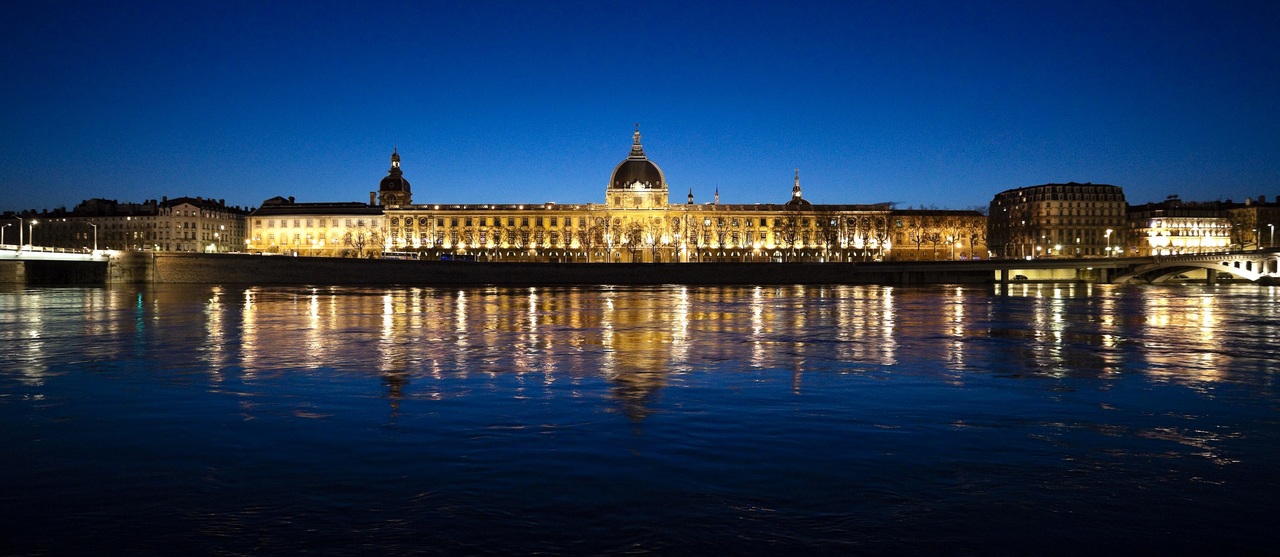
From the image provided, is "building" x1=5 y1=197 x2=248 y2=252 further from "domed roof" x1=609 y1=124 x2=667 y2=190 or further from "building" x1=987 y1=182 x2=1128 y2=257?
"building" x1=987 y1=182 x2=1128 y2=257

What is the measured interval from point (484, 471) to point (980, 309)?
40.3 m

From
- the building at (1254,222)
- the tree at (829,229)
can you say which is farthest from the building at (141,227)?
the building at (1254,222)

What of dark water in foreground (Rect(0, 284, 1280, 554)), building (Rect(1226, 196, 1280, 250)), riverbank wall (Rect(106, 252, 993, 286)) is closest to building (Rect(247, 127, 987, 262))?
building (Rect(1226, 196, 1280, 250))

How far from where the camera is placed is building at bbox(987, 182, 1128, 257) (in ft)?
543

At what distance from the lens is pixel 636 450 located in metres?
10.7

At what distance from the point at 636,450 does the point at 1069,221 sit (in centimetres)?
17056

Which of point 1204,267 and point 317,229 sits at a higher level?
point 317,229

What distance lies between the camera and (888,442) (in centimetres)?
1116

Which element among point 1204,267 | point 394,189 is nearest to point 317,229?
point 394,189

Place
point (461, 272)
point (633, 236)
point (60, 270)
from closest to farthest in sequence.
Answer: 1. point (461, 272)
2. point (60, 270)
3. point (633, 236)

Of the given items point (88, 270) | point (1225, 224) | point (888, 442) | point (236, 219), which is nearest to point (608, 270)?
point (88, 270)

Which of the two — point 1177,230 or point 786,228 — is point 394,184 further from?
point 1177,230

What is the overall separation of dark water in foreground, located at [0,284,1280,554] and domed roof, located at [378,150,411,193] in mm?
158584

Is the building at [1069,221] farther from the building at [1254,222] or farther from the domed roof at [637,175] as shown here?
the domed roof at [637,175]
